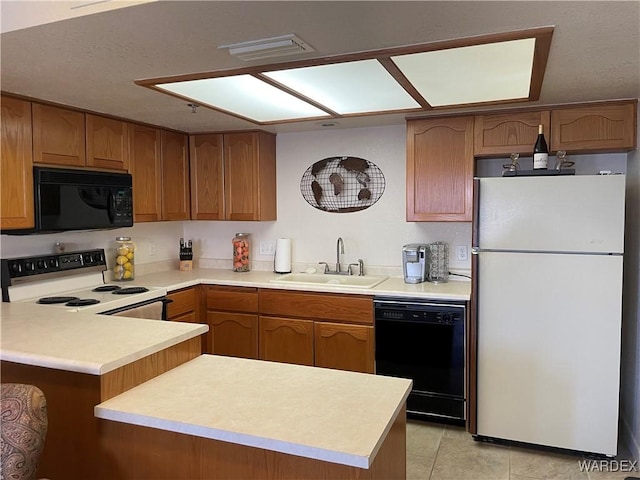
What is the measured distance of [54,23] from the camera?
1673 millimetres

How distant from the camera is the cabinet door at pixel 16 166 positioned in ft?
8.73

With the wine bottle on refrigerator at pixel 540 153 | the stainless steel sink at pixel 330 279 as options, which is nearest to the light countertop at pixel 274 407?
the wine bottle on refrigerator at pixel 540 153

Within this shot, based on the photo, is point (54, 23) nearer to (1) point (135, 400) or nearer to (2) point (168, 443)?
(1) point (135, 400)

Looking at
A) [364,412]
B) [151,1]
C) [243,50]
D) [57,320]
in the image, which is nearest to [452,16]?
[243,50]

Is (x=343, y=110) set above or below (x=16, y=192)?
above

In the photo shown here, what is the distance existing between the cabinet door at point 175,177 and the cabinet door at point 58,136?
2.64ft

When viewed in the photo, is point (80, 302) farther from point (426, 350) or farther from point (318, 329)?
point (426, 350)

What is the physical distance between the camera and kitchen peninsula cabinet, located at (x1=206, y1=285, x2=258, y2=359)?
12.1ft

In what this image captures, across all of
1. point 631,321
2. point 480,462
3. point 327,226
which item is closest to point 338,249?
point 327,226

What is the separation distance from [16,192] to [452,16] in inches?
95.6

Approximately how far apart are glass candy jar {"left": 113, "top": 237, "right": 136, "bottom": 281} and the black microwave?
319 mm

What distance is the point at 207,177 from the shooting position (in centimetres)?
412

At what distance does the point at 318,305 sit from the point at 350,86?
1.58 m

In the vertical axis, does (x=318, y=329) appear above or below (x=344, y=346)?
above
